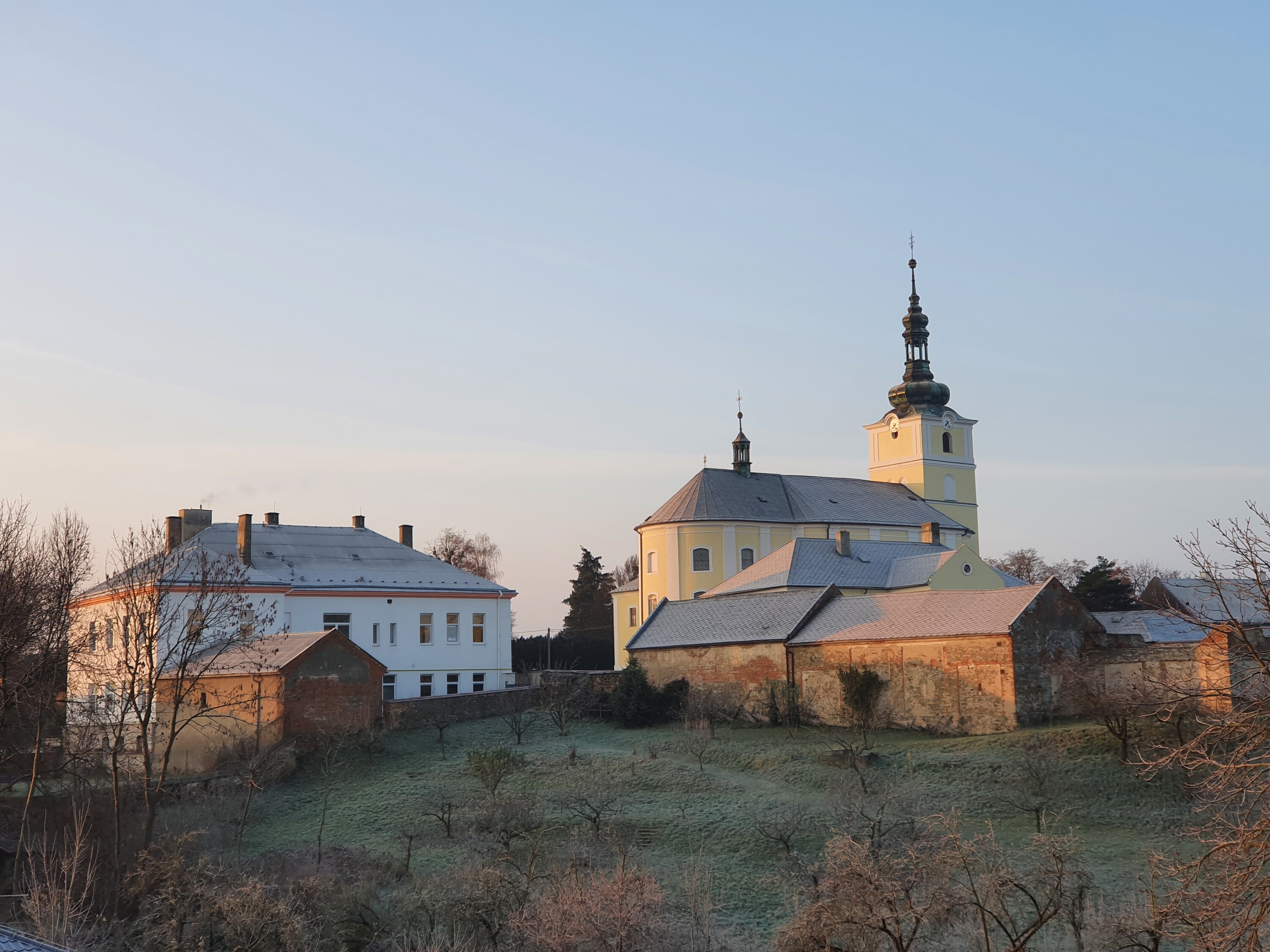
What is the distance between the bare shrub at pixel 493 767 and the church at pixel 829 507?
20.8 metres

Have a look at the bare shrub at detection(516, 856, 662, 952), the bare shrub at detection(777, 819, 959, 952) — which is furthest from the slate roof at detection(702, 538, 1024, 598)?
the bare shrub at detection(516, 856, 662, 952)

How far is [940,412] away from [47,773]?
53.2 m

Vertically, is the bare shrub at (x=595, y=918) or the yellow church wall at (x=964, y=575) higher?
the yellow church wall at (x=964, y=575)

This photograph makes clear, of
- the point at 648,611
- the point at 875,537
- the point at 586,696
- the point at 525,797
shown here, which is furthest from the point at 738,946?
the point at 875,537

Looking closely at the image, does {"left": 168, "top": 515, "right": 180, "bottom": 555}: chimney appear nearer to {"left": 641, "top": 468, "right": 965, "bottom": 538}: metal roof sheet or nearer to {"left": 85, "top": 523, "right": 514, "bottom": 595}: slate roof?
{"left": 85, "top": 523, "right": 514, "bottom": 595}: slate roof

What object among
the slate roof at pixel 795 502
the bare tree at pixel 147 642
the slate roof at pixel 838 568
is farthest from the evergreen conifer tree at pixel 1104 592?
the bare tree at pixel 147 642

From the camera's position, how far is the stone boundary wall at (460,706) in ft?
114

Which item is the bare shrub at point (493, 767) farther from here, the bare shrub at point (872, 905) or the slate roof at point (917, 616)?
the bare shrub at point (872, 905)

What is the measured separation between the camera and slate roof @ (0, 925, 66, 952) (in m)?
7.64

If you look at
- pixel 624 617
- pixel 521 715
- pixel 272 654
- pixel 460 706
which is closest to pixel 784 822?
pixel 521 715

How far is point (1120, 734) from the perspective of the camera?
2545 centimetres

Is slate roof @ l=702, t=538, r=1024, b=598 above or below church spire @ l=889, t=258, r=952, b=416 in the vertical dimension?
below

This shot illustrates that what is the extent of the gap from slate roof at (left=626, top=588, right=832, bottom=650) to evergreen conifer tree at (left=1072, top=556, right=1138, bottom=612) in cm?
1778

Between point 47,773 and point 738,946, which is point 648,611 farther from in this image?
point 738,946
